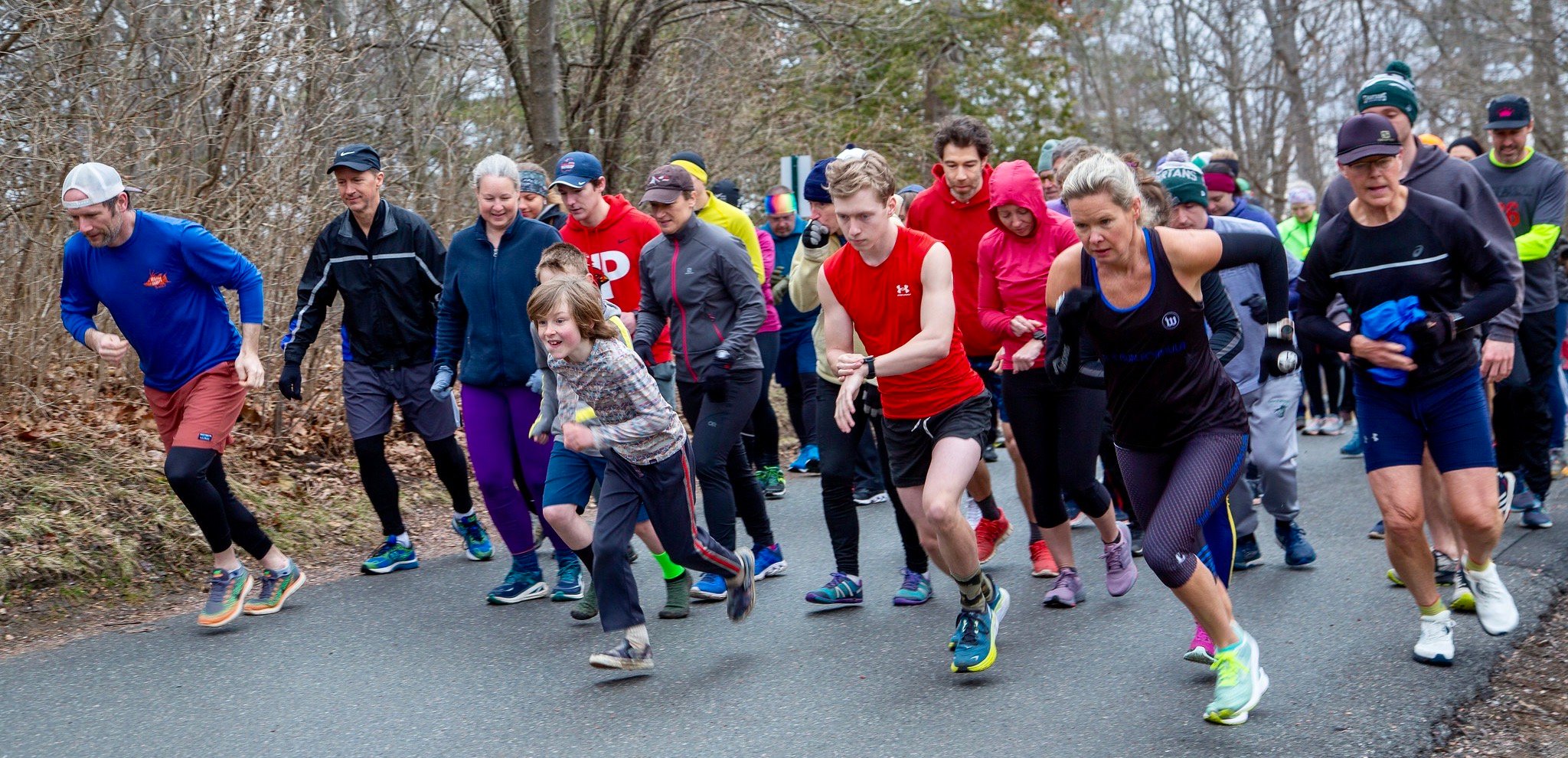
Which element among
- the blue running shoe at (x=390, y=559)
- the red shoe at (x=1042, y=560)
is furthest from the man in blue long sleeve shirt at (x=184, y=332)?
the red shoe at (x=1042, y=560)

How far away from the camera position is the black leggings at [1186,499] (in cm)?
444

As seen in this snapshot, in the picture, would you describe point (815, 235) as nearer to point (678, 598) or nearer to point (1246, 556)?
point (678, 598)

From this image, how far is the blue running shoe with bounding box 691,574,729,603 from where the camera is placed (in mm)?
6570

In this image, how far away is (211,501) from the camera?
608 cm

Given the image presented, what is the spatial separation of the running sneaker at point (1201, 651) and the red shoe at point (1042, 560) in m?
1.49

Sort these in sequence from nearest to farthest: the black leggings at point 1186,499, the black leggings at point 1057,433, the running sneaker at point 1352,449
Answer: the black leggings at point 1186,499 < the black leggings at point 1057,433 < the running sneaker at point 1352,449

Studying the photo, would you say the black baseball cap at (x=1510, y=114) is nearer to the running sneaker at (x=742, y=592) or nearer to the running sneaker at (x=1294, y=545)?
the running sneaker at (x=1294, y=545)

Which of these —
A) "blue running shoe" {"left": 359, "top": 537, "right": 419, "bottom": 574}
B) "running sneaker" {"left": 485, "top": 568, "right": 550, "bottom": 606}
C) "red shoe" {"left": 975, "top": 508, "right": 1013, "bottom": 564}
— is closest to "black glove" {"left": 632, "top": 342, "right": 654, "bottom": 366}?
"running sneaker" {"left": 485, "top": 568, "right": 550, "bottom": 606}

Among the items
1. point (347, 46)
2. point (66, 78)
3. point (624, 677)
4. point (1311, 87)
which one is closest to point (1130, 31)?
point (1311, 87)

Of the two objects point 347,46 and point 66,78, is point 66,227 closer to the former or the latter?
point 66,78

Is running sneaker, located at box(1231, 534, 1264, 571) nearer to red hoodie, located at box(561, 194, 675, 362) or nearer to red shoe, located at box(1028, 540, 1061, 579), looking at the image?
red shoe, located at box(1028, 540, 1061, 579)

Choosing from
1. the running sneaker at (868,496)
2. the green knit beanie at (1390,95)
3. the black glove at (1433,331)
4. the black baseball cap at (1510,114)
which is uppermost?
the green knit beanie at (1390,95)

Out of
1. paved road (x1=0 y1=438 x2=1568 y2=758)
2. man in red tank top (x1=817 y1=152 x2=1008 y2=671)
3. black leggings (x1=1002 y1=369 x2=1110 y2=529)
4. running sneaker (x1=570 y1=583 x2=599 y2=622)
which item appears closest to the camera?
paved road (x1=0 y1=438 x2=1568 y2=758)

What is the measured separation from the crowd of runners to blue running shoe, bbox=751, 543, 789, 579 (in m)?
0.02
